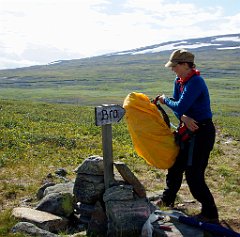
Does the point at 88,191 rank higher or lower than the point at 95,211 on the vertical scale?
higher

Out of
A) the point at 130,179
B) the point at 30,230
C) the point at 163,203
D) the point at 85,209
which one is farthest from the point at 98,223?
the point at 163,203

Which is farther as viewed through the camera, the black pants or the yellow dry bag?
the yellow dry bag

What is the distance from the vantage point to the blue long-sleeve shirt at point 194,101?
742cm

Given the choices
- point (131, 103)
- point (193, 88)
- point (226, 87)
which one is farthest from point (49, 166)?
point (226, 87)

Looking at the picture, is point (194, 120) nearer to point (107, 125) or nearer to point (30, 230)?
point (107, 125)

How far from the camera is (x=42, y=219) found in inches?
293

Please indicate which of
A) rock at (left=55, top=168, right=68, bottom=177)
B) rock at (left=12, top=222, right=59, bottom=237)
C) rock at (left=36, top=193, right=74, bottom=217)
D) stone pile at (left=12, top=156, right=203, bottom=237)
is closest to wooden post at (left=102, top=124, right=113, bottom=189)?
stone pile at (left=12, top=156, right=203, bottom=237)

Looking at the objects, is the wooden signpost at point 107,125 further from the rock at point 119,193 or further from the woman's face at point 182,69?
the woman's face at point 182,69

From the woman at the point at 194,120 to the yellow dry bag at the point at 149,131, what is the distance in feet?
1.01

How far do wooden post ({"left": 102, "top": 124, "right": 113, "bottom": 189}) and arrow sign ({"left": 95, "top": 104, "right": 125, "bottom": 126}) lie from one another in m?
0.15

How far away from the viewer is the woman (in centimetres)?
748

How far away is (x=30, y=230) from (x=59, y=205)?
1.19 m

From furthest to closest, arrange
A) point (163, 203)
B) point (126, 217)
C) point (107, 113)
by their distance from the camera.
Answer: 1. point (163, 203)
2. point (107, 113)
3. point (126, 217)

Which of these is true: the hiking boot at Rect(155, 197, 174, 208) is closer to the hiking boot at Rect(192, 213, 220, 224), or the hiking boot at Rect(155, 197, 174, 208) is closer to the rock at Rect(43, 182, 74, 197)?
the hiking boot at Rect(192, 213, 220, 224)
